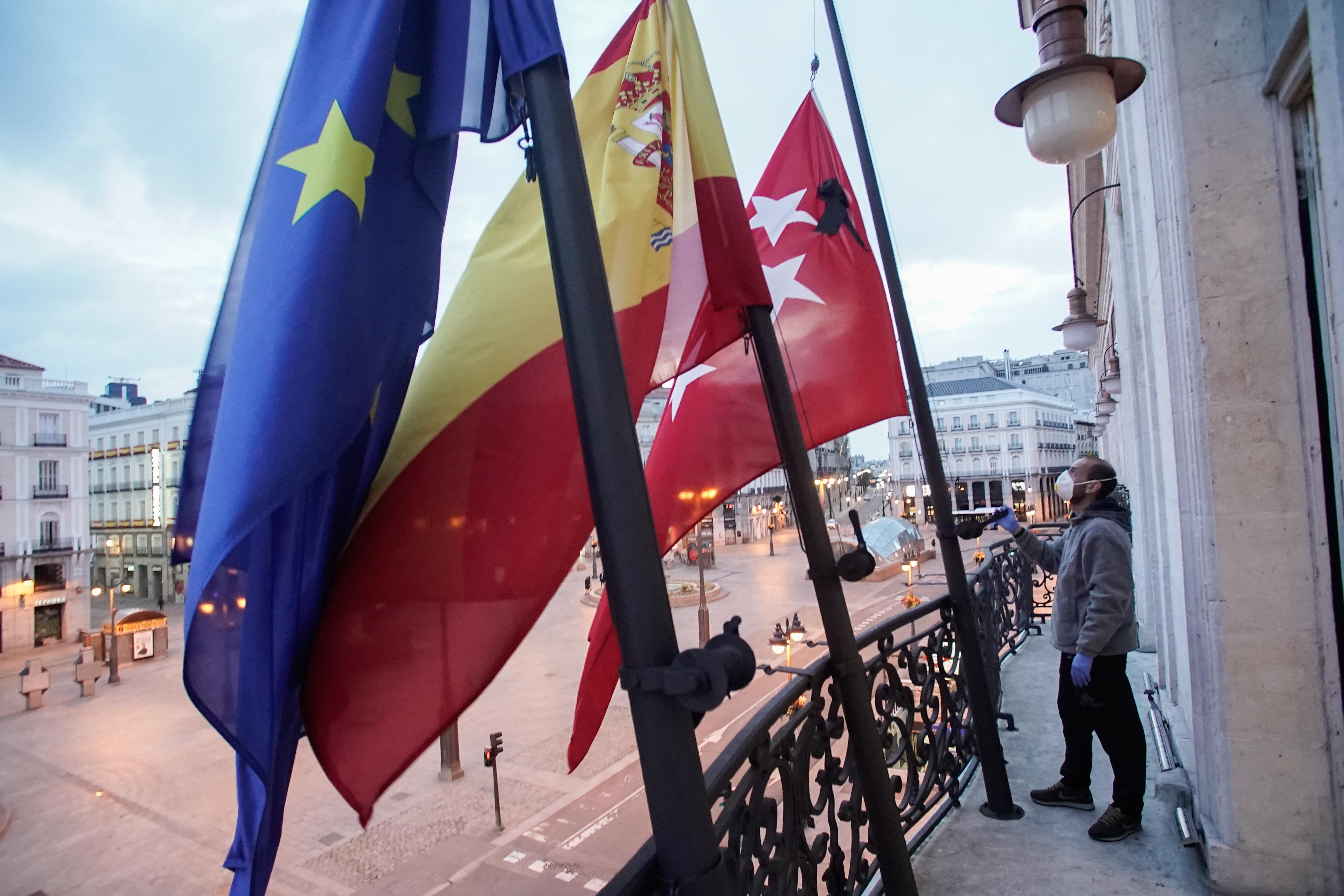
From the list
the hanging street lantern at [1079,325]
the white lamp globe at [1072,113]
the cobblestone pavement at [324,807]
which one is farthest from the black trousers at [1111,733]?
the cobblestone pavement at [324,807]

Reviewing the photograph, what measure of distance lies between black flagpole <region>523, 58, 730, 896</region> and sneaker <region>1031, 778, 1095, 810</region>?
3336mm

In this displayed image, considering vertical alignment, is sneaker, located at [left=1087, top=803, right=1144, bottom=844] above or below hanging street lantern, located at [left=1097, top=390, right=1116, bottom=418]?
below

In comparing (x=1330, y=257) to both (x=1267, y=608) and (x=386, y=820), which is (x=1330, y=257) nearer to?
(x=1267, y=608)

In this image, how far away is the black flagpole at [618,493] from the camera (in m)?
1.55

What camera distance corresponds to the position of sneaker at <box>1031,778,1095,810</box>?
13.3ft

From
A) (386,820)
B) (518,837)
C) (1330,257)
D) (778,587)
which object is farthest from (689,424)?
(778,587)

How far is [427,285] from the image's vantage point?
199 cm

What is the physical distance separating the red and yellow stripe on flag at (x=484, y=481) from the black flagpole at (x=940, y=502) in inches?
95.2

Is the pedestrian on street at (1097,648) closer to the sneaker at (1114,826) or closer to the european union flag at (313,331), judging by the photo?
the sneaker at (1114,826)

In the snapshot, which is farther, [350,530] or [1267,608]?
[1267,608]

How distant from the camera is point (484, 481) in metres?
2.05

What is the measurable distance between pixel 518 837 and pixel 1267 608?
37.1ft

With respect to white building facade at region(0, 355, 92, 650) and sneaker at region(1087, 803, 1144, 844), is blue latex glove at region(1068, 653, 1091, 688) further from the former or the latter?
white building facade at region(0, 355, 92, 650)

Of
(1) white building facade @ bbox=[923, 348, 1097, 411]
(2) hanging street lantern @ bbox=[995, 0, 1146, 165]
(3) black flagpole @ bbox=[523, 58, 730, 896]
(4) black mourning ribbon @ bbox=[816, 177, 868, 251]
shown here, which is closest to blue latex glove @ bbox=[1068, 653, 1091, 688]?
(2) hanging street lantern @ bbox=[995, 0, 1146, 165]
